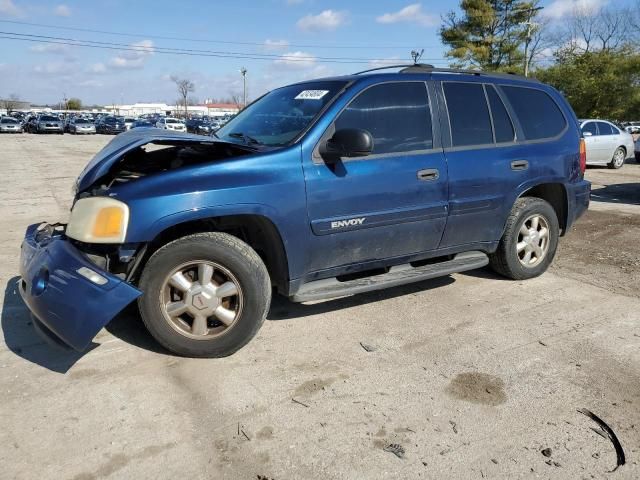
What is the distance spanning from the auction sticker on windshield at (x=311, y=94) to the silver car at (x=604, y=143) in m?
13.4

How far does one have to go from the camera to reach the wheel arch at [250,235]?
3332mm

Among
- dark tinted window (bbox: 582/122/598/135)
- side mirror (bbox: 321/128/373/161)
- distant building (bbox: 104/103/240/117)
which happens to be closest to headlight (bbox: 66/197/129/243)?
side mirror (bbox: 321/128/373/161)

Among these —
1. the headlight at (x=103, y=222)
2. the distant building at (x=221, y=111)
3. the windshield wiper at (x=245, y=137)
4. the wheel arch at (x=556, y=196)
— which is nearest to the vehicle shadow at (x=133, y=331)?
the headlight at (x=103, y=222)

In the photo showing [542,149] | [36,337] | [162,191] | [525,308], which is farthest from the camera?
[542,149]

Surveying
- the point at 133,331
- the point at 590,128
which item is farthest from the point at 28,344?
the point at 590,128

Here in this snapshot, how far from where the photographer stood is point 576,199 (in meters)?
5.09

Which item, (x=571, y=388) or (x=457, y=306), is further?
(x=457, y=306)

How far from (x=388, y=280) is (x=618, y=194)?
8.77 meters

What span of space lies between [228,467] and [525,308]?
114 inches

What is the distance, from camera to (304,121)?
372 cm

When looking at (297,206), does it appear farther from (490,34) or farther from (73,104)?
(73,104)

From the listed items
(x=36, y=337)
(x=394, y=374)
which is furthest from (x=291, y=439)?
(x=36, y=337)

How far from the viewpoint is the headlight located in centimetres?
300

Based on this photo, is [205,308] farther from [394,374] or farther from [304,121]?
[304,121]
